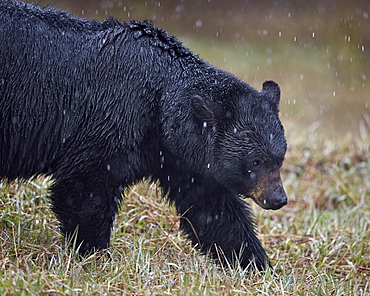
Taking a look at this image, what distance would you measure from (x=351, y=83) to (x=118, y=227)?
1135cm

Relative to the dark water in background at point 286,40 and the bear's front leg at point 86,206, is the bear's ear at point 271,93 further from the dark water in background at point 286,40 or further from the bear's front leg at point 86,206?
the dark water in background at point 286,40

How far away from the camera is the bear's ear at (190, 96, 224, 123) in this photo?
13.0ft

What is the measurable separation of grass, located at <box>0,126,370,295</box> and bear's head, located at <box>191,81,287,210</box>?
0.62 meters

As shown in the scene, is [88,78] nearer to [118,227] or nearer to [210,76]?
[210,76]

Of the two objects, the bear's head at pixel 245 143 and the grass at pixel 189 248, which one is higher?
the bear's head at pixel 245 143

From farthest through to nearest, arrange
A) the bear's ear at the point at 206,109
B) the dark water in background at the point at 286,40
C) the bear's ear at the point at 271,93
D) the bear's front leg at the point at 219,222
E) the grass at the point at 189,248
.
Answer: the dark water in background at the point at 286,40, the bear's front leg at the point at 219,222, the bear's ear at the point at 271,93, the bear's ear at the point at 206,109, the grass at the point at 189,248

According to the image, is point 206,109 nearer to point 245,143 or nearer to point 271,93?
point 245,143

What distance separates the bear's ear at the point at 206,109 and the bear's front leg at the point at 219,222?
58cm

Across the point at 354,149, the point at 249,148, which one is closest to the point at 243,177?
the point at 249,148

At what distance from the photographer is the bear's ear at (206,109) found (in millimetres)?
3961

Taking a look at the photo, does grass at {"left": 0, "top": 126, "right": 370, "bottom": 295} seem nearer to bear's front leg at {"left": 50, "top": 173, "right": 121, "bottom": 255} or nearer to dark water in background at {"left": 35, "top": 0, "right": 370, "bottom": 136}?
bear's front leg at {"left": 50, "top": 173, "right": 121, "bottom": 255}

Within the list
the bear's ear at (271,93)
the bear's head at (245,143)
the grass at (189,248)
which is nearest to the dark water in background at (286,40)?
the grass at (189,248)

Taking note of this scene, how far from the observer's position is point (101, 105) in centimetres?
406

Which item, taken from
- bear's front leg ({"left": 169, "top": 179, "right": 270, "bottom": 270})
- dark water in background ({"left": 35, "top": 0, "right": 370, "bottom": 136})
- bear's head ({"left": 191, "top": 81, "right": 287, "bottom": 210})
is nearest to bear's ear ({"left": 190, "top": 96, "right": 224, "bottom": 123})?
bear's head ({"left": 191, "top": 81, "right": 287, "bottom": 210})
